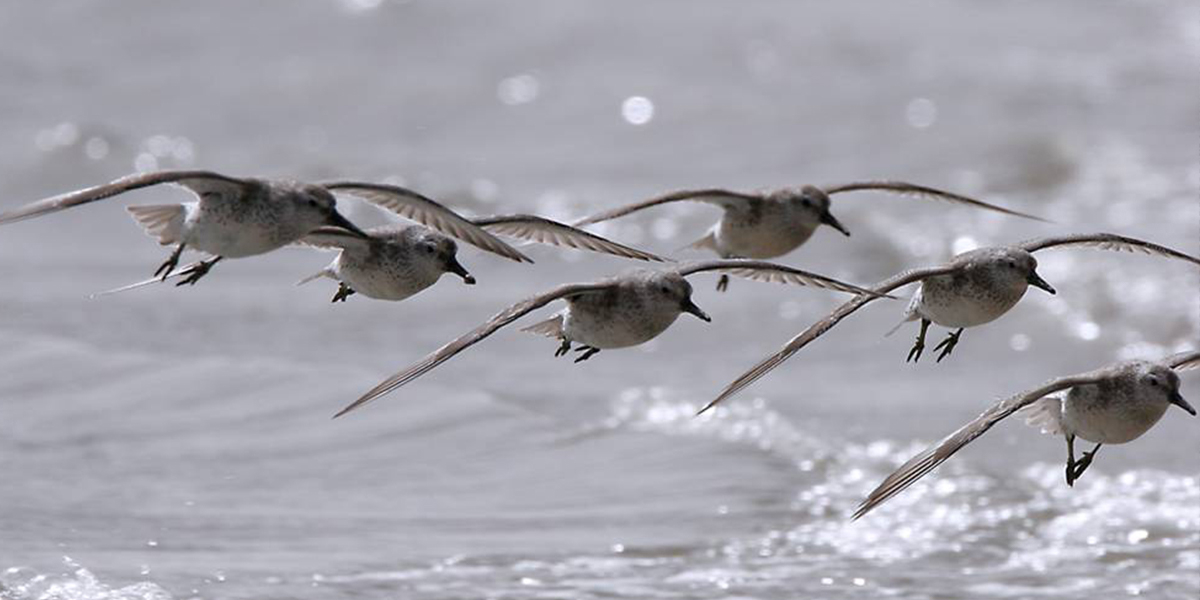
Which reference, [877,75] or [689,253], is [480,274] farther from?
[877,75]

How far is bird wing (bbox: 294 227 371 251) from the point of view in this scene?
8.15 metres

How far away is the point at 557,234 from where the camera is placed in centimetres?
849

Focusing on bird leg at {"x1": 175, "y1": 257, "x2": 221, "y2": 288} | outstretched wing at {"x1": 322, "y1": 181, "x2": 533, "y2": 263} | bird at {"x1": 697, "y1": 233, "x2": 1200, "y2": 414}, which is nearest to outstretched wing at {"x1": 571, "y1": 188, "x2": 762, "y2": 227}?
outstretched wing at {"x1": 322, "y1": 181, "x2": 533, "y2": 263}

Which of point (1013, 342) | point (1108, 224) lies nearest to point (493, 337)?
point (1013, 342)

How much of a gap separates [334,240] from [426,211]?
0.55 meters

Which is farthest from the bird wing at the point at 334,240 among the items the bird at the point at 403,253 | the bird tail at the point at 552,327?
the bird tail at the point at 552,327

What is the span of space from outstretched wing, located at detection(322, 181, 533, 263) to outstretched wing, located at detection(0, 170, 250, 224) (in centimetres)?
46

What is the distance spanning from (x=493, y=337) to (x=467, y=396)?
1937 mm

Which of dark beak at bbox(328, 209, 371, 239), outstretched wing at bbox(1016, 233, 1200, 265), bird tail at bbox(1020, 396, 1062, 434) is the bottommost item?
dark beak at bbox(328, 209, 371, 239)

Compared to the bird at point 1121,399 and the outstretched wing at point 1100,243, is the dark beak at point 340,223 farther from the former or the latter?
the outstretched wing at point 1100,243

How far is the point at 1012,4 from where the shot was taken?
3219 centimetres

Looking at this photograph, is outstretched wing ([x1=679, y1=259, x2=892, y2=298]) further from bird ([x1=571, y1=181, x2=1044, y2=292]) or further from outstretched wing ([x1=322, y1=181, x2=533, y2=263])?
bird ([x1=571, y1=181, x2=1044, y2=292])

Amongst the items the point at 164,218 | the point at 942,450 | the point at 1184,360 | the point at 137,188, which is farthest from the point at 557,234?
the point at 1184,360

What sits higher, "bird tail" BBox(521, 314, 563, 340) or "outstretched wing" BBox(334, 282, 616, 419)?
"bird tail" BBox(521, 314, 563, 340)
